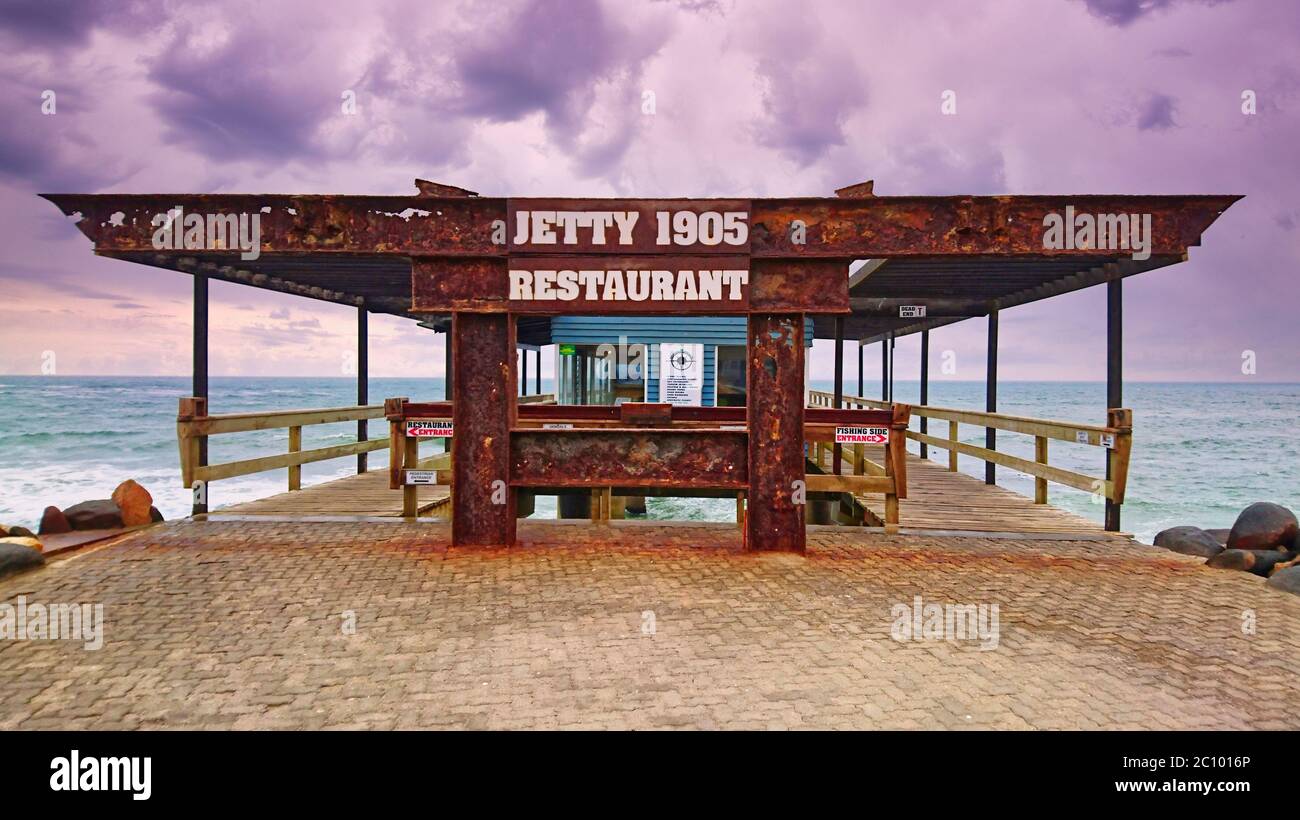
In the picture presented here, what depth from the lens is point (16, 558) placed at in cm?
584

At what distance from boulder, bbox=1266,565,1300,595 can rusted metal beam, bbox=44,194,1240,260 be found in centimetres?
307

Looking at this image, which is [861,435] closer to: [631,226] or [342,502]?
[631,226]

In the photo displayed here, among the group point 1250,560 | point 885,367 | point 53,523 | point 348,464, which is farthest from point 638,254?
point 348,464

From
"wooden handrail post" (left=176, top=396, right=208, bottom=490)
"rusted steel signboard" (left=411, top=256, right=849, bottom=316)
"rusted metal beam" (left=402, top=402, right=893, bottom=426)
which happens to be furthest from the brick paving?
"rusted steel signboard" (left=411, top=256, right=849, bottom=316)

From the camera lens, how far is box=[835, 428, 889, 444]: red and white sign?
7734 mm

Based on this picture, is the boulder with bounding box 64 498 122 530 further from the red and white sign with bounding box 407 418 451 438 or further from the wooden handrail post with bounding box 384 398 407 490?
the red and white sign with bounding box 407 418 451 438

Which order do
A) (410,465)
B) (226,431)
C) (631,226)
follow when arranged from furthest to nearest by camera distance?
(410,465), (226,431), (631,226)

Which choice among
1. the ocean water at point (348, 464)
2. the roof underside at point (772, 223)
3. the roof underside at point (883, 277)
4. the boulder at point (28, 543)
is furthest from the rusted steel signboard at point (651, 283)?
the ocean water at point (348, 464)

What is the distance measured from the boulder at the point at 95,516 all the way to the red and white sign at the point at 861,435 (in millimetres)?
8286

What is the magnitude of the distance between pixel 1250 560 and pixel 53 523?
12.3 m

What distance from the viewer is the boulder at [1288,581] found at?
5684 mm
